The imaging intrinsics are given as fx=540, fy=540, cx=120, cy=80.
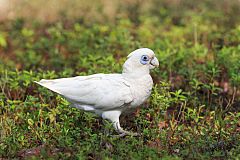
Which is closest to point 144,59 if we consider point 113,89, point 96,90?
point 113,89

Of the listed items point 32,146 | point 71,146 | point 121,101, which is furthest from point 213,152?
point 32,146

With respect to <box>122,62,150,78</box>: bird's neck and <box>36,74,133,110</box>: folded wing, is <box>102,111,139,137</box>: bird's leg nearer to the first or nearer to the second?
<box>36,74,133,110</box>: folded wing

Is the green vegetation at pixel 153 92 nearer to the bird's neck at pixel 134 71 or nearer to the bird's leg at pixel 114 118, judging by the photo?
the bird's leg at pixel 114 118

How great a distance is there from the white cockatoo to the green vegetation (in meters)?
0.25

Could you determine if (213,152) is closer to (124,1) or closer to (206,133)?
(206,133)

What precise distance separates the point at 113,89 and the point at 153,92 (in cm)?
82

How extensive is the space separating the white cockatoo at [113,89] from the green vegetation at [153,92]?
0.81 feet

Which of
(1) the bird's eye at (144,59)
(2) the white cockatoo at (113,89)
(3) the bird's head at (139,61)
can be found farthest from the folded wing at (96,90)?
(1) the bird's eye at (144,59)

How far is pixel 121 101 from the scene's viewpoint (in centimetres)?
486

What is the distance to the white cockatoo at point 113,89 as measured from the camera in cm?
488

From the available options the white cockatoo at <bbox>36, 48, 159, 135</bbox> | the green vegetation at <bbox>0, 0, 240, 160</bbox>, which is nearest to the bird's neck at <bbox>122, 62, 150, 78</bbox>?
the white cockatoo at <bbox>36, 48, 159, 135</bbox>

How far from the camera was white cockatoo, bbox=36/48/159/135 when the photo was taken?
4.88 meters

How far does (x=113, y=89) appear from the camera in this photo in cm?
492

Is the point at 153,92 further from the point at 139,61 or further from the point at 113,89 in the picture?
the point at 113,89
